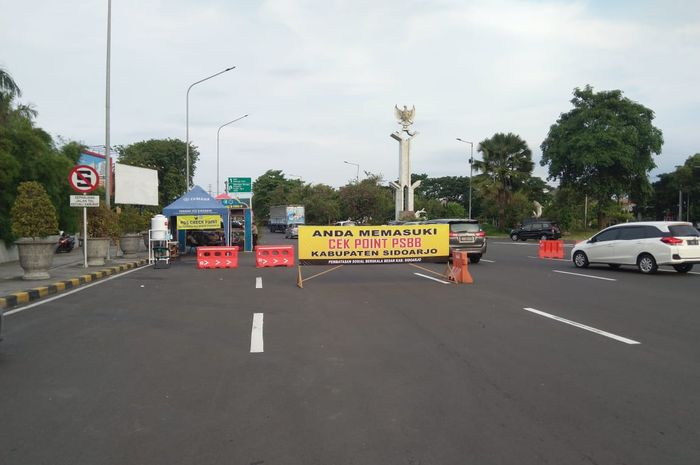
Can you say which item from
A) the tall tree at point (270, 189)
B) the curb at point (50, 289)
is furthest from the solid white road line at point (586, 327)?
the tall tree at point (270, 189)

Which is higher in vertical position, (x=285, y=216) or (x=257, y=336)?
(x=285, y=216)

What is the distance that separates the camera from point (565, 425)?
441 centimetres

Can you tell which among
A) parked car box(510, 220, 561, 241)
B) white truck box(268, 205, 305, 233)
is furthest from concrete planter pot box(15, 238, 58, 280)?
white truck box(268, 205, 305, 233)

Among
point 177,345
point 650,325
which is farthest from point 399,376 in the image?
point 650,325

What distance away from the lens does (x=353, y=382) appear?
558cm

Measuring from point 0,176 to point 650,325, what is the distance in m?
19.5

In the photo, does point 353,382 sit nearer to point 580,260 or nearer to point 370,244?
point 370,244

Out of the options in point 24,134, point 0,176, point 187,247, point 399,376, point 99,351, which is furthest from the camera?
point 187,247

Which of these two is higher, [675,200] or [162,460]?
[675,200]

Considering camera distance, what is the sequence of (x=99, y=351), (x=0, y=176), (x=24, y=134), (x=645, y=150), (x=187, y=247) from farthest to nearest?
(x=645, y=150) < (x=187, y=247) < (x=24, y=134) < (x=0, y=176) < (x=99, y=351)

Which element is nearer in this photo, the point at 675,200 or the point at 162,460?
the point at 162,460

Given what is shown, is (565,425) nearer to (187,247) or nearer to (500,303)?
(500,303)

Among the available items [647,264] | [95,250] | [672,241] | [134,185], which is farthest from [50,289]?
[134,185]

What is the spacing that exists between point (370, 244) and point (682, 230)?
30.2ft
